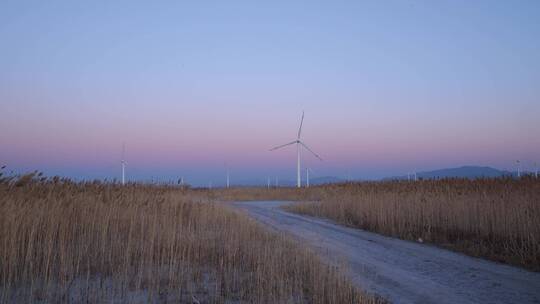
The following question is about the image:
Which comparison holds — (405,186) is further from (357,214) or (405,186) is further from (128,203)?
(128,203)

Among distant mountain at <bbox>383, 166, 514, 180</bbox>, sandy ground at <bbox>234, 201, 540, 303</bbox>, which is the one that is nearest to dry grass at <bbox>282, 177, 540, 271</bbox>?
sandy ground at <bbox>234, 201, 540, 303</bbox>

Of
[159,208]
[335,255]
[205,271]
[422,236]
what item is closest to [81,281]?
[205,271]

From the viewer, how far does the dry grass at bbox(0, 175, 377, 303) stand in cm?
700

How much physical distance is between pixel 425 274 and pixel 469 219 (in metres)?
6.50

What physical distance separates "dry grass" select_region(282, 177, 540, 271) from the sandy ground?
38.2 inches

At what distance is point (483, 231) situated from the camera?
13.9 metres

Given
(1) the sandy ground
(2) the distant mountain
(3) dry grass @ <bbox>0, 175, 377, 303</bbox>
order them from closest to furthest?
(3) dry grass @ <bbox>0, 175, 377, 303</bbox>
(1) the sandy ground
(2) the distant mountain

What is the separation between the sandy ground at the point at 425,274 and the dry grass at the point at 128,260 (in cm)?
105

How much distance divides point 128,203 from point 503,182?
18.7 m

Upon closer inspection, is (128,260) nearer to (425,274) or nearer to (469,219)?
(425,274)

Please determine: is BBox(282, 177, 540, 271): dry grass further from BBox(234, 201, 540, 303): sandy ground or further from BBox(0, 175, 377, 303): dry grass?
BBox(0, 175, 377, 303): dry grass

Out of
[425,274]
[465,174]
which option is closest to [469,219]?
[425,274]

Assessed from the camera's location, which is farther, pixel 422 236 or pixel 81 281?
pixel 422 236

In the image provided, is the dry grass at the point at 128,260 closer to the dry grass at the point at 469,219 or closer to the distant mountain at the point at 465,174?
the dry grass at the point at 469,219
